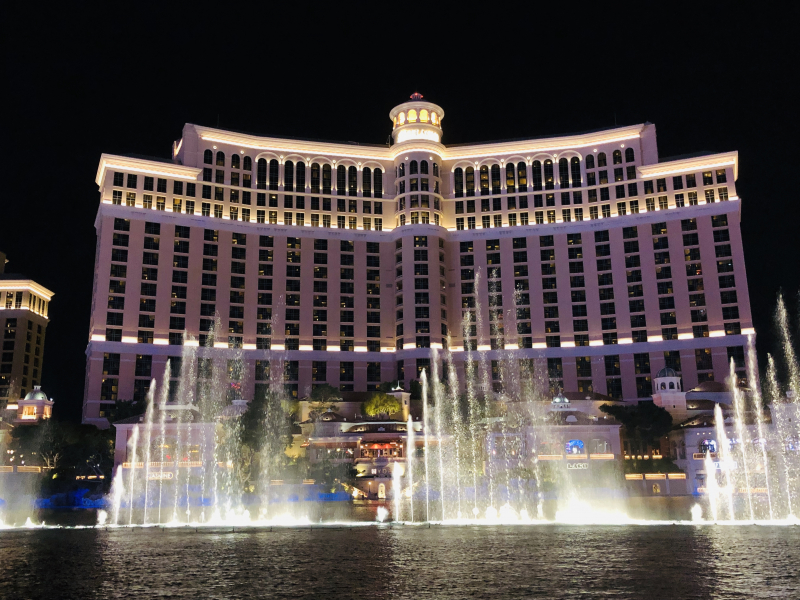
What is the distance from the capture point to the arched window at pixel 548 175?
427 feet

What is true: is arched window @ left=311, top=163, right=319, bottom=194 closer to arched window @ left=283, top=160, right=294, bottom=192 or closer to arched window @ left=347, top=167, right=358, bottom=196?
arched window @ left=283, top=160, right=294, bottom=192

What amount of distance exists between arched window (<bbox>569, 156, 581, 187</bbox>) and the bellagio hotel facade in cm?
39

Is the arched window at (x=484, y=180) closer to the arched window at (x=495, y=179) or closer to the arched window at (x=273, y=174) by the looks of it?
the arched window at (x=495, y=179)

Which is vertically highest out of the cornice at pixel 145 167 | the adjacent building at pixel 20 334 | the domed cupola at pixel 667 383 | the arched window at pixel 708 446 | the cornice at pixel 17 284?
the cornice at pixel 145 167

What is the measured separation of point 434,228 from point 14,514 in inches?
3146

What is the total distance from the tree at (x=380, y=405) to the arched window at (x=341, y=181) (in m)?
43.6

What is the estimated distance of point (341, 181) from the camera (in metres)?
132

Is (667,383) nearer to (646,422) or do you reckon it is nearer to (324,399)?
(646,422)

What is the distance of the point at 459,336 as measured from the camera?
125m

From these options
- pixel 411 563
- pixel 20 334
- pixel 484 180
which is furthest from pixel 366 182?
pixel 411 563

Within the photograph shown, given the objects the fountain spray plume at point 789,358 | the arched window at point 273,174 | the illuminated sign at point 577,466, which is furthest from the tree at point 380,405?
the fountain spray plume at point 789,358

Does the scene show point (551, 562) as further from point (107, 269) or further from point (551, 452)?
point (107, 269)

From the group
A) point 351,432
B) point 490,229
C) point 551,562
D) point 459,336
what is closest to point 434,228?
point 490,229

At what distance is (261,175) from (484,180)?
39.5 m
